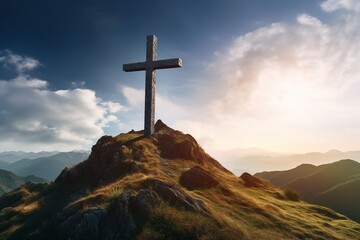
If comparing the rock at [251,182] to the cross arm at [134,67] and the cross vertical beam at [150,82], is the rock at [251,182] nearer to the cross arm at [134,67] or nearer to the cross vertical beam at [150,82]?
the cross vertical beam at [150,82]

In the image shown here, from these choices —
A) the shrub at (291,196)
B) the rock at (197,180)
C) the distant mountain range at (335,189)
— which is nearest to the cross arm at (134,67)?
the rock at (197,180)

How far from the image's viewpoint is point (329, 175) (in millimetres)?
192500

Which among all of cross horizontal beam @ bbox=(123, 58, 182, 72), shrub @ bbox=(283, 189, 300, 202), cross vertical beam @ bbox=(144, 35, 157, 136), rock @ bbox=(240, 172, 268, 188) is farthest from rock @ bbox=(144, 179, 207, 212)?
shrub @ bbox=(283, 189, 300, 202)

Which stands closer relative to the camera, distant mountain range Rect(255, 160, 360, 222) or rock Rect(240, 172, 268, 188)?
rock Rect(240, 172, 268, 188)

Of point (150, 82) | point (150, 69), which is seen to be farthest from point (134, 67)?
point (150, 82)

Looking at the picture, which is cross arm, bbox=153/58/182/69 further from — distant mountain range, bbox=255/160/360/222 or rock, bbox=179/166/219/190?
distant mountain range, bbox=255/160/360/222

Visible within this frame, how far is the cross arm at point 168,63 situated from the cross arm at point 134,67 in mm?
1898

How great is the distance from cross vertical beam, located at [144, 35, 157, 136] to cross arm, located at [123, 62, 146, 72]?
761 mm

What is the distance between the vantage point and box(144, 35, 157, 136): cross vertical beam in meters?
42.4

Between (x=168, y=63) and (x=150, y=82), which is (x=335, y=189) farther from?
(x=168, y=63)

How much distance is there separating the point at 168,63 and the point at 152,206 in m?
21.4

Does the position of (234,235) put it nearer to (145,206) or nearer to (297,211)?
(145,206)

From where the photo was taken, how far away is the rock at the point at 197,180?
32312 mm

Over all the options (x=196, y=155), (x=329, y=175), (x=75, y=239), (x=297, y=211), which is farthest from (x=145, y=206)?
(x=329, y=175)
